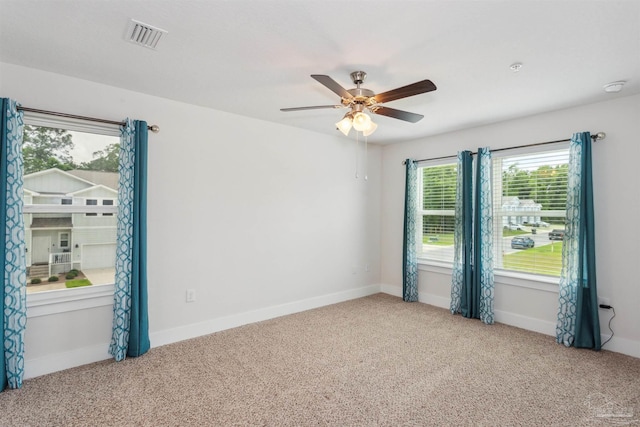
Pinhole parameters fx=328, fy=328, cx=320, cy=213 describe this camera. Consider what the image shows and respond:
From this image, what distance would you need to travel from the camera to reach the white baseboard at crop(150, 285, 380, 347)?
3.35m

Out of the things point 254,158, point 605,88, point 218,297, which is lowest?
point 218,297

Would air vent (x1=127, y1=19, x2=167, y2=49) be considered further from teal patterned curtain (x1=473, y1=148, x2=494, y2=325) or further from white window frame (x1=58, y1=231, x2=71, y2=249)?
teal patterned curtain (x1=473, y1=148, x2=494, y2=325)

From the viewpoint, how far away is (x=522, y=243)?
13.0 ft

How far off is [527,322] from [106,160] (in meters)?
4.80

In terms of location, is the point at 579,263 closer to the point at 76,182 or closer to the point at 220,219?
the point at 220,219

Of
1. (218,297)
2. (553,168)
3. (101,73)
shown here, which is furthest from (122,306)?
(553,168)

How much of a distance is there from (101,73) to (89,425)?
2629 millimetres

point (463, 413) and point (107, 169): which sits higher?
point (107, 169)

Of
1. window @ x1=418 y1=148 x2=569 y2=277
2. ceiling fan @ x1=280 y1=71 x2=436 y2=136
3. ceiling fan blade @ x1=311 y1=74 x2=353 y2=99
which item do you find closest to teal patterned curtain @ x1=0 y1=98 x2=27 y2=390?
ceiling fan @ x1=280 y1=71 x2=436 y2=136

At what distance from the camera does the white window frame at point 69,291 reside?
106 inches

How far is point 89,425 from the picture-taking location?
207 centimetres

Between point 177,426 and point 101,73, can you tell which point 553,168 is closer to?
point 177,426

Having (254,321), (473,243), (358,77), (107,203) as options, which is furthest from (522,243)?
(107,203)

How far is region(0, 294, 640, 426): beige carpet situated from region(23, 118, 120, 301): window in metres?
0.86
